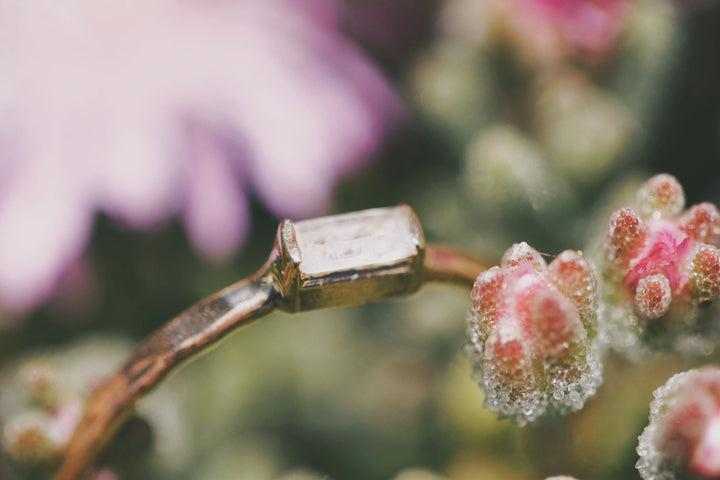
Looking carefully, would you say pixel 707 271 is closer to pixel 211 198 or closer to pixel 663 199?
pixel 663 199

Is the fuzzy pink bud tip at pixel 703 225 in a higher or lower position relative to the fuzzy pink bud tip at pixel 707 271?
higher

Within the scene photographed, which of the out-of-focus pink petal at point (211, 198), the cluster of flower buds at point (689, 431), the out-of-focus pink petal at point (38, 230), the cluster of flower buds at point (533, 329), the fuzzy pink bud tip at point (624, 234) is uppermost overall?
the out-of-focus pink petal at point (211, 198)

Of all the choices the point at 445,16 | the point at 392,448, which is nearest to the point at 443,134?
the point at 445,16

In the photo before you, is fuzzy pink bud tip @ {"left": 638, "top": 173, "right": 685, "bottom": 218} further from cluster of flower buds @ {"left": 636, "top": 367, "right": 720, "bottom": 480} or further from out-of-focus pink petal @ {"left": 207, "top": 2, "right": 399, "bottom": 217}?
out-of-focus pink petal @ {"left": 207, "top": 2, "right": 399, "bottom": 217}

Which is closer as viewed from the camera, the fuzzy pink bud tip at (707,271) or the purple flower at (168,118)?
the fuzzy pink bud tip at (707,271)

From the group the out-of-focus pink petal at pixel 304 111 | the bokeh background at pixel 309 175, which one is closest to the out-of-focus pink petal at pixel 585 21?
the bokeh background at pixel 309 175

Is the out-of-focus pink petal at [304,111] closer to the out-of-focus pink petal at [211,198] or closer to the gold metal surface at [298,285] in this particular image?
the out-of-focus pink petal at [211,198]
